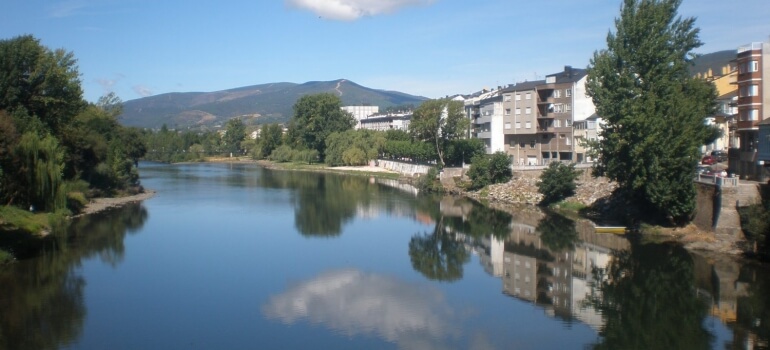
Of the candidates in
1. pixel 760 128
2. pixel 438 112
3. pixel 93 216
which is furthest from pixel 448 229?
pixel 438 112

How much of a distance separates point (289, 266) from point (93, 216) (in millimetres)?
11362

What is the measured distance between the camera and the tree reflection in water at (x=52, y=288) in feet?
37.6

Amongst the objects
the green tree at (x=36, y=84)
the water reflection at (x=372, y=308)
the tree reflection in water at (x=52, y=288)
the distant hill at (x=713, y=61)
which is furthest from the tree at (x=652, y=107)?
the distant hill at (x=713, y=61)

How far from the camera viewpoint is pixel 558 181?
28000 millimetres

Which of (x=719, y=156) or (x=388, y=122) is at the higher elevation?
(x=388, y=122)

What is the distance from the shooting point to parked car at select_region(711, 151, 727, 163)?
27578 millimetres

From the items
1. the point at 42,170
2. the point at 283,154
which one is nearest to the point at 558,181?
the point at 42,170

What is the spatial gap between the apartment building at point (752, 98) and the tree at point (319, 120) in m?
45.1

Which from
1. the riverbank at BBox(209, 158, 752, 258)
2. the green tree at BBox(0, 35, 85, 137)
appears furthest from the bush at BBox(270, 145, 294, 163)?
the green tree at BBox(0, 35, 85, 137)

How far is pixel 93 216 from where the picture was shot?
25.5 metres

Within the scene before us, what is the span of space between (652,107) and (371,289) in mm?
10044

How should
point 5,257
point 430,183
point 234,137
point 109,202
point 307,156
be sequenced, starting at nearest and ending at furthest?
1. point 5,257
2. point 109,202
3. point 430,183
4. point 307,156
5. point 234,137

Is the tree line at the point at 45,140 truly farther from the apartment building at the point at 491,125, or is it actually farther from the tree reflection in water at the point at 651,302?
the apartment building at the point at 491,125

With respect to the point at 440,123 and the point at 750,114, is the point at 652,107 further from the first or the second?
the point at 440,123
